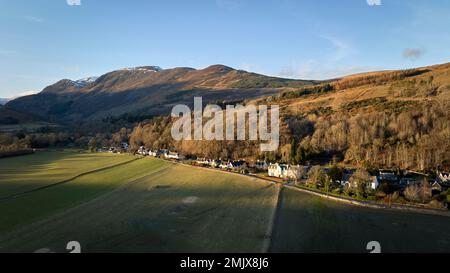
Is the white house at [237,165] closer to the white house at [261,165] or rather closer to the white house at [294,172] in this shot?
the white house at [261,165]

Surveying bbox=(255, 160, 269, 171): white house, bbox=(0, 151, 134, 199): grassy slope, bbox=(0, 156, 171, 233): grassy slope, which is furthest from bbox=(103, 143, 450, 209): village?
bbox=(0, 151, 134, 199): grassy slope

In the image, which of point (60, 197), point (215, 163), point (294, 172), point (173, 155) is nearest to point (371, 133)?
point (294, 172)

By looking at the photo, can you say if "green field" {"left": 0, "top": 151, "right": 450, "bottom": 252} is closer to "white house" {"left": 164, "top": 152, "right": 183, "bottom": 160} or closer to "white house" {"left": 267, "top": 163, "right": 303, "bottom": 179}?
"white house" {"left": 267, "top": 163, "right": 303, "bottom": 179}

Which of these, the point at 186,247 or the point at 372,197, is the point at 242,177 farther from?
the point at 186,247
